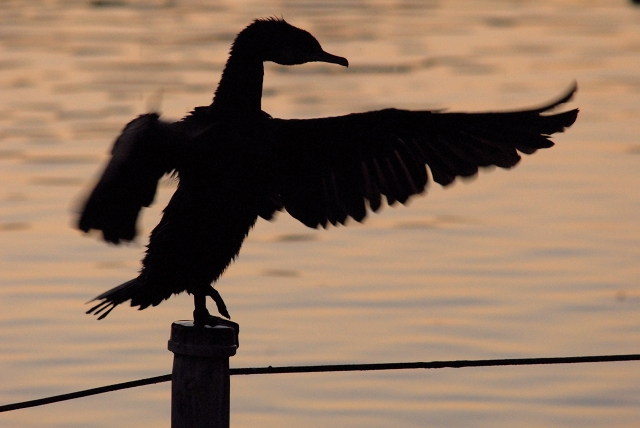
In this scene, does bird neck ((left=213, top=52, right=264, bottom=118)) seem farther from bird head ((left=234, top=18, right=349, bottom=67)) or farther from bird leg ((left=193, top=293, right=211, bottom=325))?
bird leg ((left=193, top=293, right=211, bottom=325))

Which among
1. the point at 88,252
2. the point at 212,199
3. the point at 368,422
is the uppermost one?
the point at 88,252

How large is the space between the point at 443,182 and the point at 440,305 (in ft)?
14.4

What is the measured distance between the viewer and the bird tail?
507 cm

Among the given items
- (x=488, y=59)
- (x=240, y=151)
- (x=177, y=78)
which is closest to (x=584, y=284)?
(x=240, y=151)

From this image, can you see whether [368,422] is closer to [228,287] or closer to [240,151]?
[228,287]

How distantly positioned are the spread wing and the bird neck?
15 cm

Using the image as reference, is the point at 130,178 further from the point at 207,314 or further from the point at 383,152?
the point at 383,152

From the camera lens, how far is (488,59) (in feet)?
70.2

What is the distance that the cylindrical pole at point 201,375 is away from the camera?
4.12m

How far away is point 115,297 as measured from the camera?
514 cm

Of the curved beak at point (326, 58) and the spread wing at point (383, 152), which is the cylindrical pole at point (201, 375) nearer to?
the spread wing at point (383, 152)

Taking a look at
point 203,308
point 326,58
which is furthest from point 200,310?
point 326,58

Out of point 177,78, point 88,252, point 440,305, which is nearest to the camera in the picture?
point 440,305

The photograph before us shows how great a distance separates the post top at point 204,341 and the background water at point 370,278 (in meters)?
0.99
